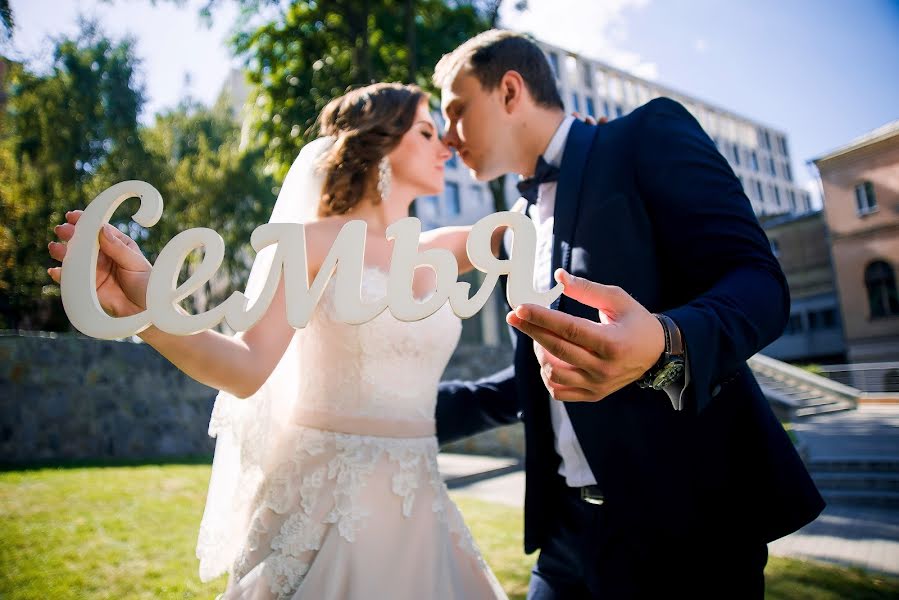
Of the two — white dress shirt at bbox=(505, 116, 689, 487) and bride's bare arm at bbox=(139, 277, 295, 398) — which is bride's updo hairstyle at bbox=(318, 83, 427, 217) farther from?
bride's bare arm at bbox=(139, 277, 295, 398)

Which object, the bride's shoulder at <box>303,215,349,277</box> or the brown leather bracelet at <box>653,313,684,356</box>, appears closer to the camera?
the brown leather bracelet at <box>653,313,684,356</box>

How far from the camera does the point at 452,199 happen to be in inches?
1271

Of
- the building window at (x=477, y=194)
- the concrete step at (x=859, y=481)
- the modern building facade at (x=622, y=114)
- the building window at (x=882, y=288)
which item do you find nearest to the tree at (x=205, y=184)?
the modern building facade at (x=622, y=114)

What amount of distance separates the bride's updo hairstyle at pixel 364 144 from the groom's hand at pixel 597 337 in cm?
185

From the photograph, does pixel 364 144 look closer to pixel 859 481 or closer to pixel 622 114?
pixel 859 481

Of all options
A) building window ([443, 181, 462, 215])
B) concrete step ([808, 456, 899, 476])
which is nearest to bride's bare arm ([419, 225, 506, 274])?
concrete step ([808, 456, 899, 476])

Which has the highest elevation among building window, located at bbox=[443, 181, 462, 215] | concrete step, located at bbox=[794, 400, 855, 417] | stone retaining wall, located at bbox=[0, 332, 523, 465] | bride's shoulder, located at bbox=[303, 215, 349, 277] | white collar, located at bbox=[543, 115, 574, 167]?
building window, located at bbox=[443, 181, 462, 215]

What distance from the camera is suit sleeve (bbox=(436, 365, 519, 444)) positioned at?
243 centimetres

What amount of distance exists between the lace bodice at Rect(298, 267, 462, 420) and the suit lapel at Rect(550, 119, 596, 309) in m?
0.57

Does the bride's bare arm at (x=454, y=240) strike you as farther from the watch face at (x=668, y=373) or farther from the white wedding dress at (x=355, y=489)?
the watch face at (x=668, y=373)

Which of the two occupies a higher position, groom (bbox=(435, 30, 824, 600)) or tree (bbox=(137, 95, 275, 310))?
tree (bbox=(137, 95, 275, 310))

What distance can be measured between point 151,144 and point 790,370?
80.8 feet

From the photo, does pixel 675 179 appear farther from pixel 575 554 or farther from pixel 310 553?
pixel 310 553

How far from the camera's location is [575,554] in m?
1.89
